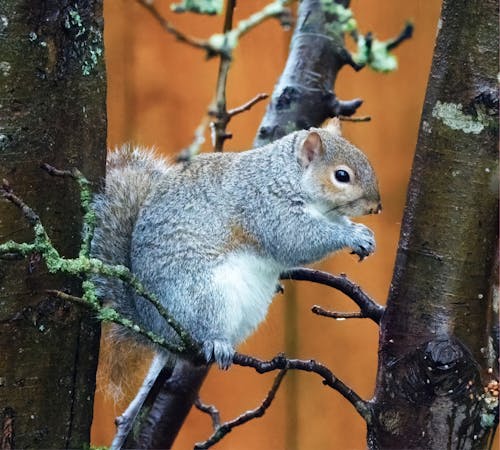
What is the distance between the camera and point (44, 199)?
0.89m

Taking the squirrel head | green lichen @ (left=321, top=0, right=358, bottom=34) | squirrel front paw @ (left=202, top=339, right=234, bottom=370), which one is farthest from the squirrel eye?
squirrel front paw @ (left=202, top=339, right=234, bottom=370)

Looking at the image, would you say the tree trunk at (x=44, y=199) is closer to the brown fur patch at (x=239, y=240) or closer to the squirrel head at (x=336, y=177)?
the brown fur patch at (x=239, y=240)

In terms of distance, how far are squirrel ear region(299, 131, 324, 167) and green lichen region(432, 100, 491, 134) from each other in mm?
465

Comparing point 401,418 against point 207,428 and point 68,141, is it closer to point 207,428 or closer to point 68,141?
point 68,141

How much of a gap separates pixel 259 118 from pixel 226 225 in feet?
2.73

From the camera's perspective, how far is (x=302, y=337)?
2.09 meters

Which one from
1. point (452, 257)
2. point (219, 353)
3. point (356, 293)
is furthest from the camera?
point (219, 353)

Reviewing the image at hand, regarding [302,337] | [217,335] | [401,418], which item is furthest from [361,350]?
[401,418]

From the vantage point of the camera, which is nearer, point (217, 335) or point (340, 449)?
point (217, 335)

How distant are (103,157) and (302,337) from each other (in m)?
1.20

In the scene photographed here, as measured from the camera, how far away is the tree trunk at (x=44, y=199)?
2.83 feet

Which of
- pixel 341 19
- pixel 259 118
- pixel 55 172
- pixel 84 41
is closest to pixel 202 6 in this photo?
pixel 84 41

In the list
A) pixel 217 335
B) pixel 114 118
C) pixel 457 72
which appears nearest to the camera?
pixel 457 72

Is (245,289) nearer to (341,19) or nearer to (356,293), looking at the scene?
(356,293)
